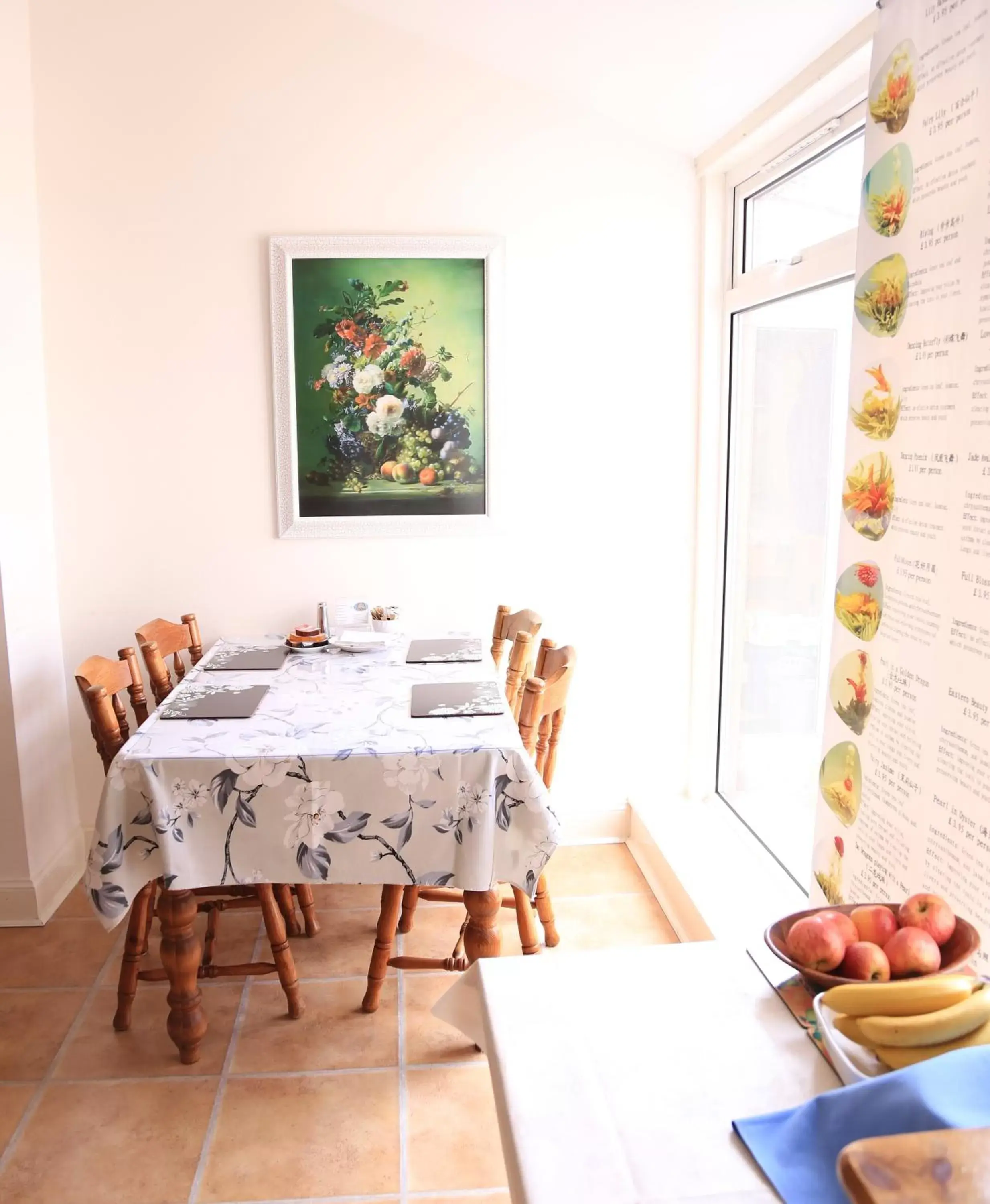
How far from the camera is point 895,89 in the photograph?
1.77 meters

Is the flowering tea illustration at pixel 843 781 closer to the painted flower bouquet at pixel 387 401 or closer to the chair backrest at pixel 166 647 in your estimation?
the painted flower bouquet at pixel 387 401

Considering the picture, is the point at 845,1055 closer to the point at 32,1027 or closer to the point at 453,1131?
the point at 453,1131

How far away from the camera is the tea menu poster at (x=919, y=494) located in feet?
5.12

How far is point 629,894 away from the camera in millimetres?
3170

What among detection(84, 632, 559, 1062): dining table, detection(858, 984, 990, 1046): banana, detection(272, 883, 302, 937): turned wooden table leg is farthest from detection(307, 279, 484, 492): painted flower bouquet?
detection(858, 984, 990, 1046): banana

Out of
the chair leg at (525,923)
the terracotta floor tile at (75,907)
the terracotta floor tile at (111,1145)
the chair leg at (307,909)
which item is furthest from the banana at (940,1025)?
the terracotta floor tile at (75,907)

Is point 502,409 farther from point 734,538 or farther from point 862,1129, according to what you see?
point 862,1129

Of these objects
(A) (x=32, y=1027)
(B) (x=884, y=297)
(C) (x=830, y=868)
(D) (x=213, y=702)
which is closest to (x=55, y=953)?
(A) (x=32, y=1027)

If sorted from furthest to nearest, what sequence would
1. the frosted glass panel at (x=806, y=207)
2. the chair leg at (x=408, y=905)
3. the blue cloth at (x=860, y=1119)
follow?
the chair leg at (x=408, y=905), the frosted glass panel at (x=806, y=207), the blue cloth at (x=860, y=1119)

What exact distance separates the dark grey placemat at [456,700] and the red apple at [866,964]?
1.34m

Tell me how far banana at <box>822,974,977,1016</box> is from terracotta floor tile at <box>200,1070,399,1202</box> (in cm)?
133

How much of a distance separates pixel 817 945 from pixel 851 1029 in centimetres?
10

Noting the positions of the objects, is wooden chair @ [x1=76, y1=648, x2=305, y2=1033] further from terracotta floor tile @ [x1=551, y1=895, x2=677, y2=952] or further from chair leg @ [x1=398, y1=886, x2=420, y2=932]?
terracotta floor tile @ [x1=551, y1=895, x2=677, y2=952]

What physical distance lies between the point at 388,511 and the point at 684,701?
1.24m
